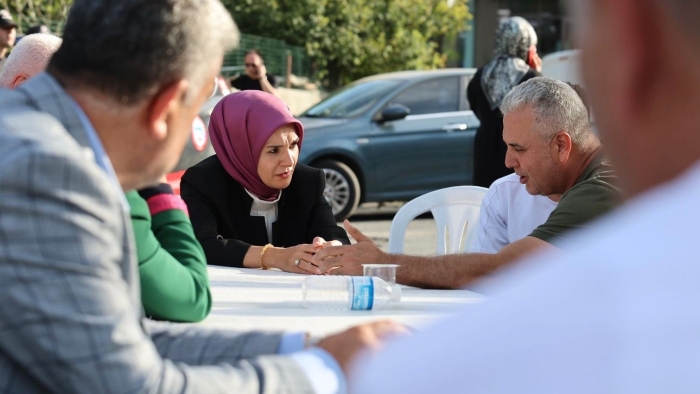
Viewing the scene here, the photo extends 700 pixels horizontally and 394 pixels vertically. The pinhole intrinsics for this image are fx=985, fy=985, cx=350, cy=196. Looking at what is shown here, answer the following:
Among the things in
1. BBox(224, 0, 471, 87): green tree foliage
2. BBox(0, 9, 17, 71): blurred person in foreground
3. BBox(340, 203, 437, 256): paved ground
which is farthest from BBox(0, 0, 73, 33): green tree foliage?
BBox(224, 0, 471, 87): green tree foliage

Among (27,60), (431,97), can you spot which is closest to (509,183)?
(27,60)

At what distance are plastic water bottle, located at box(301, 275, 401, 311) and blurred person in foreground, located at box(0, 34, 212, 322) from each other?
49cm

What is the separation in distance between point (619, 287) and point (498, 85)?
6.21m

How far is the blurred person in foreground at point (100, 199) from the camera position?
1398 millimetres

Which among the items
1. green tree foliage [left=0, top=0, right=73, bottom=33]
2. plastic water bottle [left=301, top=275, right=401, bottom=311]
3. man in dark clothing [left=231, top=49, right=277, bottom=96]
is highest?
plastic water bottle [left=301, top=275, right=401, bottom=311]

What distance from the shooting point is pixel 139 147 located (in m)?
1.63

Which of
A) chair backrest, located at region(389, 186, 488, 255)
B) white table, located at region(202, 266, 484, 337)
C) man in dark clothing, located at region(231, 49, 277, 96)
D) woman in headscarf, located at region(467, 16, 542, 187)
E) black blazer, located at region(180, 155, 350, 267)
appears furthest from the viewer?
man in dark clothing, located at region(231, 49, 277, 96)

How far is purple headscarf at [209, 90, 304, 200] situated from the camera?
4109 millimetres

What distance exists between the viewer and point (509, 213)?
3939 millimetres

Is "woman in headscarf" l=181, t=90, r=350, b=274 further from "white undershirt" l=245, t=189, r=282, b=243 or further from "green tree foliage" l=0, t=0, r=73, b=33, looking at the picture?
"green tree foliage" l=0, t=0, r=73, b=33

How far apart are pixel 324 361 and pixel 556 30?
2705 cm

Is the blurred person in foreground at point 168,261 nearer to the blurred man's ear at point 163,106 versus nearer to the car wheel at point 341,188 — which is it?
the blurred man's ear at point 163,106

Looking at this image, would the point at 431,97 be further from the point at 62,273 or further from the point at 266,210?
the point at 62,273

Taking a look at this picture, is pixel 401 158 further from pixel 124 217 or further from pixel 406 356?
pixel 406 356
